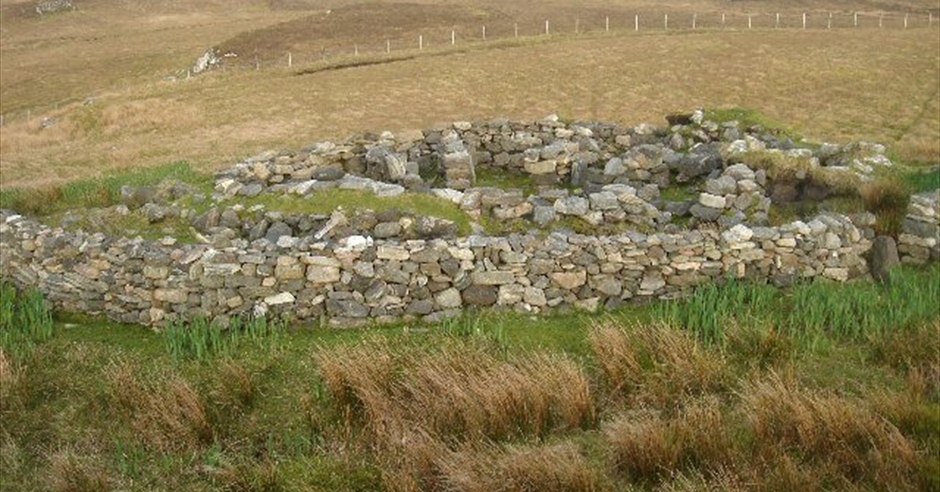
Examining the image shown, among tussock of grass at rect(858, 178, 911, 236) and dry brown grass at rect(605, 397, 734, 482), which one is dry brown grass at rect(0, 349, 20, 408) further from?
tussock of grass at rect(858, 178, 911, 236)

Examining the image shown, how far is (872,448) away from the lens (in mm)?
6465

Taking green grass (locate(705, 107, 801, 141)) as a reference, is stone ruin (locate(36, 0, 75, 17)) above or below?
above

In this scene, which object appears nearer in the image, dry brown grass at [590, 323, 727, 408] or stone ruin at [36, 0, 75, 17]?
dry brown grass at [590, 323, 727, 408]

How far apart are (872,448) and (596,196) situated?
7.48 meters

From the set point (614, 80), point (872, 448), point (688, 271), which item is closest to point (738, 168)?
point (688, 271)

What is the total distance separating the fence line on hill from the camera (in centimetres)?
5566

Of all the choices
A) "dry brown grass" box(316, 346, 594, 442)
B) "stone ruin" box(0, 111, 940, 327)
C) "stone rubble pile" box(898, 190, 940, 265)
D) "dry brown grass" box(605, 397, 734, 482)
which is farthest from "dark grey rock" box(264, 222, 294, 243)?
"stone rubble pile" box(898, 190, 940, 265)

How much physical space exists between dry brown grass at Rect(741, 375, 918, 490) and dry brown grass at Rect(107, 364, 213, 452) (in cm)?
557

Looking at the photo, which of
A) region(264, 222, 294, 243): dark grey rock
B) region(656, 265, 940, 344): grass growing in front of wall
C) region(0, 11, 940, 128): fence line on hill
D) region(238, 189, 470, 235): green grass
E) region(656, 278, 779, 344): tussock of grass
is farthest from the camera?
region(0, 11, 940, 128): fence line on hill

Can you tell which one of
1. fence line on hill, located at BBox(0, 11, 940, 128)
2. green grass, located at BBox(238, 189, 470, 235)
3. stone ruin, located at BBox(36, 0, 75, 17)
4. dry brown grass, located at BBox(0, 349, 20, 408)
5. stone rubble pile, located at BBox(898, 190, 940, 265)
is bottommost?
dry brown grass, located at BBox(0, 349, 20, 408)

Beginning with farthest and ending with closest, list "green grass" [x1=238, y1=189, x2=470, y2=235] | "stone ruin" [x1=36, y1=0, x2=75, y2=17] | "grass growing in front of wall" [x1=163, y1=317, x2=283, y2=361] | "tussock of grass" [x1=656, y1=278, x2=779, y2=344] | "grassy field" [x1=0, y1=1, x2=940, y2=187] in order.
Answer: "stone ruin" [x1=36, y1=0, x2=75, y2=17] → "grassy field" [x1=0, y1=1, x2=940, y2=187] → "green grass" [x1=238, y1=189, x2=470, y2=235] → "grass growing in front of wall" [x1=163, y1=317, x2=283, y2=361] → "tussock of grass" [x1=656, y1=278, x2=779, y2=344]

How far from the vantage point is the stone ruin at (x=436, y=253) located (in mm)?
11008

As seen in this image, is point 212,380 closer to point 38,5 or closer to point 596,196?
point 596,196

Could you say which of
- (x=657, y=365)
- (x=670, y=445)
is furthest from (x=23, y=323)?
(x=670, y=445)
